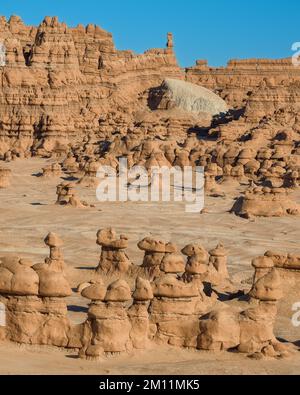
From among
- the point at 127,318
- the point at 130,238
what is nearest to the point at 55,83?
the point at 130,238

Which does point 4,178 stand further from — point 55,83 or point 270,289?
point 270,289

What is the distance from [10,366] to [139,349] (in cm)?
199

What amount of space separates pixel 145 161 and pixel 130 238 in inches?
679

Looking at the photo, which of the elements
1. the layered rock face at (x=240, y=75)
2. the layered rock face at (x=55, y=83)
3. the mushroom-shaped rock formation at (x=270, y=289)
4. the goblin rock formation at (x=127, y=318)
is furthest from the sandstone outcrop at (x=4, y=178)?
the layered rock face at (x=240, y=75)

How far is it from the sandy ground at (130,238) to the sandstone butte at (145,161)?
338mm

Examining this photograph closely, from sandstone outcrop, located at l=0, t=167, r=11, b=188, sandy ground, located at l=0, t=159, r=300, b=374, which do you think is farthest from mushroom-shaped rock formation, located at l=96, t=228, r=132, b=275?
sandstone outcrop, located at l=0, t=167, r=11, b=188

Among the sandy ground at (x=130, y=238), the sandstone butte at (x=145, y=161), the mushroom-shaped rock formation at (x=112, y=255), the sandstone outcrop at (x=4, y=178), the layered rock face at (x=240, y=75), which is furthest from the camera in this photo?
the layered rock face at (x=240, y=75)

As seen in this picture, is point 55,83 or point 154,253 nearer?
point 154,253

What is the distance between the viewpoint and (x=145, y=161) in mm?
38625

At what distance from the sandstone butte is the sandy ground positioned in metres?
0.34

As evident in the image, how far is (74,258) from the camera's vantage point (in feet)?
60.5

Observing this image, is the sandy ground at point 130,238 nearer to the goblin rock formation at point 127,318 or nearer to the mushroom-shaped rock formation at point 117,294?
the goblin rock formation at point 127,318

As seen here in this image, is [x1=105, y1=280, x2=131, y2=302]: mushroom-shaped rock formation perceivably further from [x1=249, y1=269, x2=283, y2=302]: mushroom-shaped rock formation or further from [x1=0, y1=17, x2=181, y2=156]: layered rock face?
[x1=0, y1=17, x2=181, y2=156]: layered rock face

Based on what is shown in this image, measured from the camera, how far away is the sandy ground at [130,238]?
9.62 m
